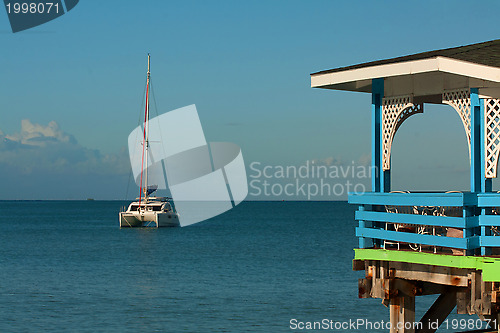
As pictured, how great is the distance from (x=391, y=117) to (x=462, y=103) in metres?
1.77

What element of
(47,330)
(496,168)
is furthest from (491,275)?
(47,330)

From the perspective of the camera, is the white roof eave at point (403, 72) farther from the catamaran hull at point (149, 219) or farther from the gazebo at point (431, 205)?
the catamaran hull at point (149, 219)

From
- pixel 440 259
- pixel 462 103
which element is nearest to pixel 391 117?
pixel 462 103

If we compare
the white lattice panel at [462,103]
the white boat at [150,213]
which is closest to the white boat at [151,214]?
the white boat at [150,213]

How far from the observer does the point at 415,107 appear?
15.3 m

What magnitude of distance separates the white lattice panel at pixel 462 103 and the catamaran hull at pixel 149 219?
102m

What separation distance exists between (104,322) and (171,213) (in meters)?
82.9

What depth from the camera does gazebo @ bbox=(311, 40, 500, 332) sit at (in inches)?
498

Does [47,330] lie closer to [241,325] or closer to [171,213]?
[241,325]

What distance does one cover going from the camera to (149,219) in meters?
115

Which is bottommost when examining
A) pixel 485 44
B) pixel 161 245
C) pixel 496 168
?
pixel 161 245

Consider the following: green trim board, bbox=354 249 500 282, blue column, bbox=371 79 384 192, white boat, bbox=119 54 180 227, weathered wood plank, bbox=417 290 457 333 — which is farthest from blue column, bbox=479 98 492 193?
white boat, bbox=119 54 180 227

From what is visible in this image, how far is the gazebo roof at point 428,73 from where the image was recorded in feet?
41.5

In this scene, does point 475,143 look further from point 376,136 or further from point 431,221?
point 376,136
